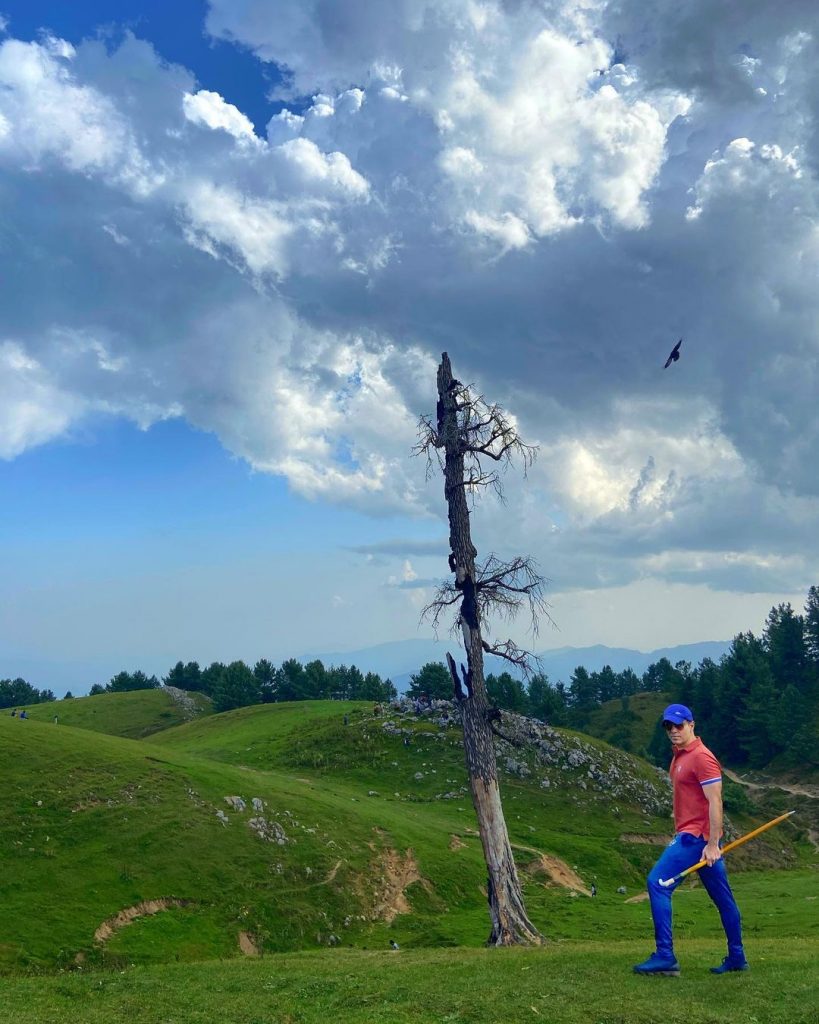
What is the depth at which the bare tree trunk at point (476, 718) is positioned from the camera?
23.0 metres

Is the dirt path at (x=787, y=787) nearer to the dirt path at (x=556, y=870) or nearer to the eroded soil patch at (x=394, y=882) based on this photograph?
the dirt path at (x=556, y=870)

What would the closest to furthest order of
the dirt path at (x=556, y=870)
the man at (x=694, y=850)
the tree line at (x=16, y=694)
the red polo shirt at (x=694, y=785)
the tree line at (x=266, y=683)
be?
the man at (x=694, y=850) → the red polo shirt at (x=694, y=785) → the dirt path at (x=556, y=870) → the tree line at (x=266, y=683) → the tree line at (x=16, y=694)

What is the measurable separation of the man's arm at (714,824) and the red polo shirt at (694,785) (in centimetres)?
11

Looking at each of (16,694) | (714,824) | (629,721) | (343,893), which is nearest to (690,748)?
(714,824)

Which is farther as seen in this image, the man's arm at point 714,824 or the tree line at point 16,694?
the tree line at point 16,694

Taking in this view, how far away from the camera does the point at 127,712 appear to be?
120625 millimetres

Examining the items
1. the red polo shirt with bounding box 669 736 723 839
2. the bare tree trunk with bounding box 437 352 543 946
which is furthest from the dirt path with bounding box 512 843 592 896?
the red polo shirt with bounding box 669 736 723 839

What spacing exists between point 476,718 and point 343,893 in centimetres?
2085

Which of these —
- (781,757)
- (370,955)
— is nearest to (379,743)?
(370,955)

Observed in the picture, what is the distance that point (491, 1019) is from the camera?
11727 mm

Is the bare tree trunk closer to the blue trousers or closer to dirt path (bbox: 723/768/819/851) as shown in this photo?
the blue trousers

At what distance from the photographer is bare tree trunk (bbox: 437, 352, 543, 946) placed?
23.0 m

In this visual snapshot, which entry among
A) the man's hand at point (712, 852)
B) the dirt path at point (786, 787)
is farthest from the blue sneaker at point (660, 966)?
the dirt path at point (786, 787)

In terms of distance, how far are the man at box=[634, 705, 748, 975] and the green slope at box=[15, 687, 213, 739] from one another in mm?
107109
